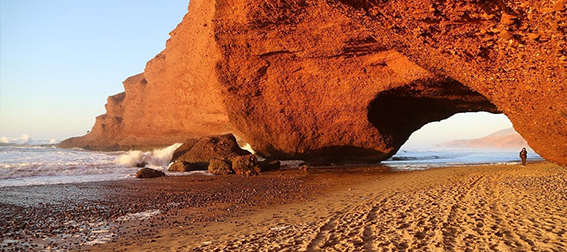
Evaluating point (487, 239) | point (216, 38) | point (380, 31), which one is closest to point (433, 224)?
point (487, 239)

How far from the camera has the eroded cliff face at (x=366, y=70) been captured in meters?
5.49

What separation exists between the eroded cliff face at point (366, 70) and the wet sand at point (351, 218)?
2.19m

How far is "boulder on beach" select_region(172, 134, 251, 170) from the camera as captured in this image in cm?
1633

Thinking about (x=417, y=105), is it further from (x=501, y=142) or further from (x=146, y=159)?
(x=501, y=142)

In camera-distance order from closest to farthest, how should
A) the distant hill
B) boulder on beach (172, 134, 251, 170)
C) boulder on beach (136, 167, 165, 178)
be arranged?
boulder on beach (136, 167, 165, 178) < boulder on beach (172, 134, 251, 170) < the distant hill

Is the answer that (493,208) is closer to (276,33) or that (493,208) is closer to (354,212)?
(354,212)

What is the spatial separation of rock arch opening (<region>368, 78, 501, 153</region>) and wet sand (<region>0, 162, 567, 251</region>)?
5.41m

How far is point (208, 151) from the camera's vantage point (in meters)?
16.7

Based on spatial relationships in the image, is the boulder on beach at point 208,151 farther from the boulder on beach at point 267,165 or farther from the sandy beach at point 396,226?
the sandy beach at point 396,226

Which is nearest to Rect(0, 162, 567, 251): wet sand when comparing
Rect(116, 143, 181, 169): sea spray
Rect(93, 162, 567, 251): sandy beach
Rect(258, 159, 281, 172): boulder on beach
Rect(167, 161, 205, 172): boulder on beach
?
Rect(93, 162, 567, 251): sandy beach

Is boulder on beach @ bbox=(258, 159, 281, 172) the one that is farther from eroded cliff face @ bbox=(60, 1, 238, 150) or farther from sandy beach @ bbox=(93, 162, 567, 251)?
sandy beach @ bbox=(93, 162, 567, 251)

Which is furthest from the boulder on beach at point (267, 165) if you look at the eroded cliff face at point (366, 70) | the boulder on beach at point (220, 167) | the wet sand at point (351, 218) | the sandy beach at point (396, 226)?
the sandy beach at point (396, 226)

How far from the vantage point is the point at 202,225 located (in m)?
5.33

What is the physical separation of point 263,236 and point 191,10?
1978 cm
